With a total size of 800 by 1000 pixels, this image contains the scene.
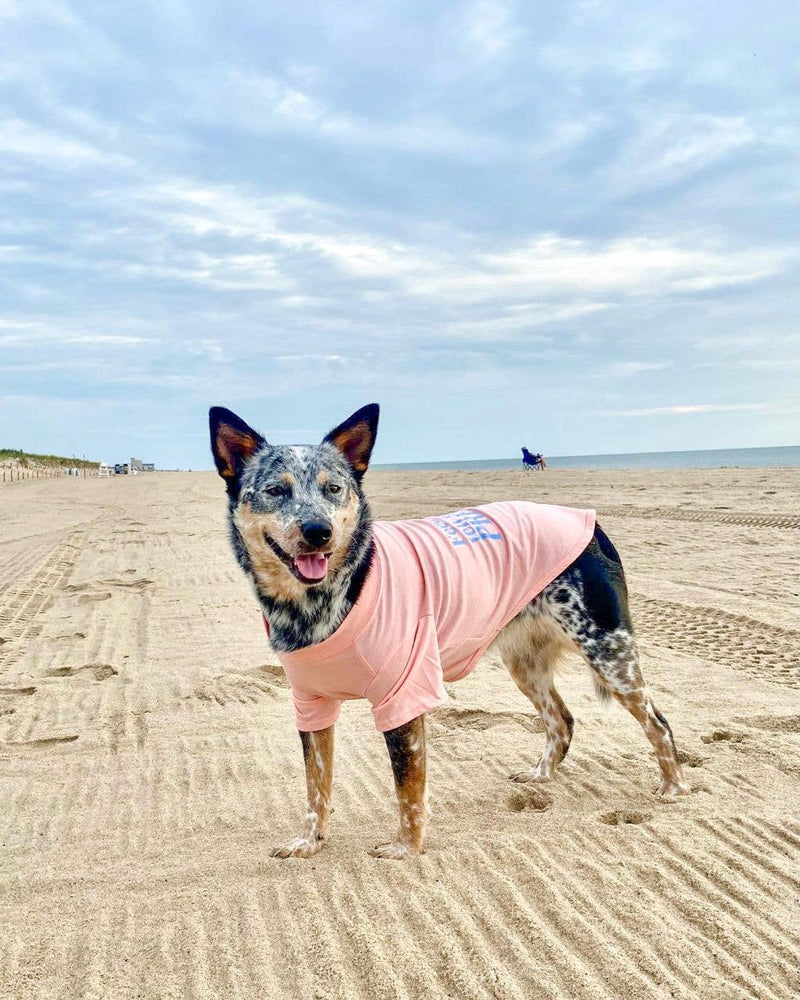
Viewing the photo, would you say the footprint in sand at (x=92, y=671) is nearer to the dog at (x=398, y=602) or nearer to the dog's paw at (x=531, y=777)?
the dog at (x=398, y=602)

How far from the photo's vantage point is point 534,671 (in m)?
4.60

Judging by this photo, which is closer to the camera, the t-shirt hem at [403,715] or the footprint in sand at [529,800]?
the t-shirt hem at [403,715]

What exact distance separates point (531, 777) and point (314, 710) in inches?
54.1

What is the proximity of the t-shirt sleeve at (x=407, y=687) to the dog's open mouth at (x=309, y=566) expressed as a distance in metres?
0.49

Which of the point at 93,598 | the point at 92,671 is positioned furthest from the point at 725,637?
the point at 93,598

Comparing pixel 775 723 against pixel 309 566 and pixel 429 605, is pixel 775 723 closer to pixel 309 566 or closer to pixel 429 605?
pixel 429 605

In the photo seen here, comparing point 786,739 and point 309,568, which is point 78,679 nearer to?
point 309,568

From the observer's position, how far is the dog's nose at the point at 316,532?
11.1 ft

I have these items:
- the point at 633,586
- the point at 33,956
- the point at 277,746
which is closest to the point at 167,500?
the point at 633,586

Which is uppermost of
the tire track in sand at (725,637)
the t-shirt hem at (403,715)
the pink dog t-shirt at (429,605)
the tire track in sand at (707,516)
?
the pink dog t-shirt at (429,605)

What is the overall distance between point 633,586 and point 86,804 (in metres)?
6.60

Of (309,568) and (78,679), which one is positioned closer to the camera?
(309,568)

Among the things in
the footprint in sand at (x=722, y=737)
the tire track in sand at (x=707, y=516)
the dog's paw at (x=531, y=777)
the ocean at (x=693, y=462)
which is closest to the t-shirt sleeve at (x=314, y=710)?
the dog's paw at (x=531, y=777)

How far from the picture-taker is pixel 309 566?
3.47 meters
